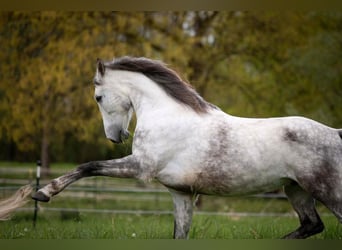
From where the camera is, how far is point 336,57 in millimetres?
10656

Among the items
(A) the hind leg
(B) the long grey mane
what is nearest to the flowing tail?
(B) the long grey mane

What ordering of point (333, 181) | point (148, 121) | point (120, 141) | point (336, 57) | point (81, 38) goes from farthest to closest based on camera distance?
point (81, 38) < point (336, 57) < point (120, 141) < point (148, 121) < point (333, 181)

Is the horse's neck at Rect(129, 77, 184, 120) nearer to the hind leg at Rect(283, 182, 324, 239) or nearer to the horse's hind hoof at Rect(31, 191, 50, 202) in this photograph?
the horse's hind hoof at Rect(31, 191, 50, 202)

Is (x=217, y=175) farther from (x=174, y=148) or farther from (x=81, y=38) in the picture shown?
(x=81, y=38)

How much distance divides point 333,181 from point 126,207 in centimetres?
853

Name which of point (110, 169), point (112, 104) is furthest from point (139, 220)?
point (110, 169)

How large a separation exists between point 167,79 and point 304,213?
168 cm

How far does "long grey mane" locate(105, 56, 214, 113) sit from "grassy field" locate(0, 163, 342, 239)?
1.42 meters

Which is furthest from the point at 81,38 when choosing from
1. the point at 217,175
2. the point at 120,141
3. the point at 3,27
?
the point at 217,175

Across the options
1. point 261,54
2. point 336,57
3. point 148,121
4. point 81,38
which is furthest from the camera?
point 261,54

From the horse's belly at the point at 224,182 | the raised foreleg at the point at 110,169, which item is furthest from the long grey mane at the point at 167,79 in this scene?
the raised foreleg at the point at 110,169

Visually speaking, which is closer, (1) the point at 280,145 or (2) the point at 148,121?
(1) the point at 280,145

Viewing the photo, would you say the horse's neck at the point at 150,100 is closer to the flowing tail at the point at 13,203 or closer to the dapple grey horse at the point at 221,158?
the dapple grey horse at the point at 221,158

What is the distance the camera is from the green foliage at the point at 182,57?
11.1m
